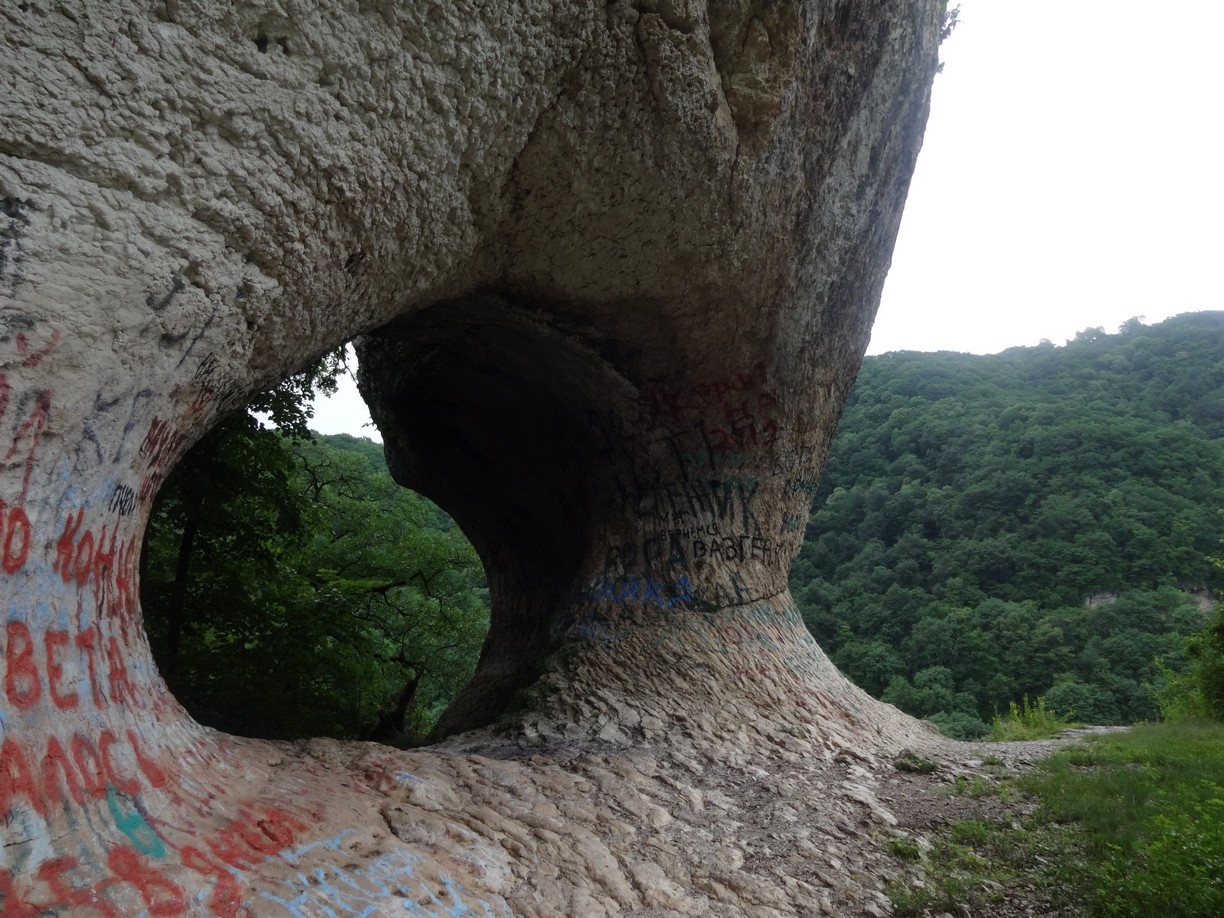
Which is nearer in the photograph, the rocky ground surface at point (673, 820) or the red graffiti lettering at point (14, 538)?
the red graffiti lettering at point (14, 538)

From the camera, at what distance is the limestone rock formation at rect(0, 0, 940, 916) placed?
1.85m

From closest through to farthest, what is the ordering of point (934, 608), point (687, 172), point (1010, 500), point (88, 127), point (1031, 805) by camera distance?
point (88, 127)
point (1031, 805)
point (687, 172)
point (934, 608)
point (1010, 500)

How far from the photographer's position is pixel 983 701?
18.7m

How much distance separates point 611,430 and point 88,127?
3720mm

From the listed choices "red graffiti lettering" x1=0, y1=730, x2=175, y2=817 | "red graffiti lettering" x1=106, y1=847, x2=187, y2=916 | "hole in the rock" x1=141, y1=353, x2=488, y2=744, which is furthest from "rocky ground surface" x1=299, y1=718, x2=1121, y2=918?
"hole in the rock" x1=141, y1=353, x2=488, y2=744

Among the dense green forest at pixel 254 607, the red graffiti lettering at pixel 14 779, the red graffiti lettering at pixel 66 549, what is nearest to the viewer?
the red graffiti lettering at pixel 14 779

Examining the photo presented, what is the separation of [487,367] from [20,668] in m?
3.83

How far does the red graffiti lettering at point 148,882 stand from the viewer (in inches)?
67.7

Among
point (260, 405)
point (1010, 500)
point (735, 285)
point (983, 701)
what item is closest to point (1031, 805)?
point (735, 285)

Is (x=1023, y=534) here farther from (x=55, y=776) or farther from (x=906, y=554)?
(x=55, y=776)

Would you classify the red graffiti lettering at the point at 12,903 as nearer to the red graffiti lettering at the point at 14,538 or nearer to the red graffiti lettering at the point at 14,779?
the red graffiti lettering at the point at 14,779

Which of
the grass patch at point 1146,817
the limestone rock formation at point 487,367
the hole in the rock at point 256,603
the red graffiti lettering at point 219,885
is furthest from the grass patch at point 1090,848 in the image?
the hole in the rock at point 256,603

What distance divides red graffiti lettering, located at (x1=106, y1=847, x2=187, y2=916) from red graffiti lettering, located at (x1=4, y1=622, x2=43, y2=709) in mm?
385

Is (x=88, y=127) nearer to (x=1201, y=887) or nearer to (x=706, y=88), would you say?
(x=706, y=88)
